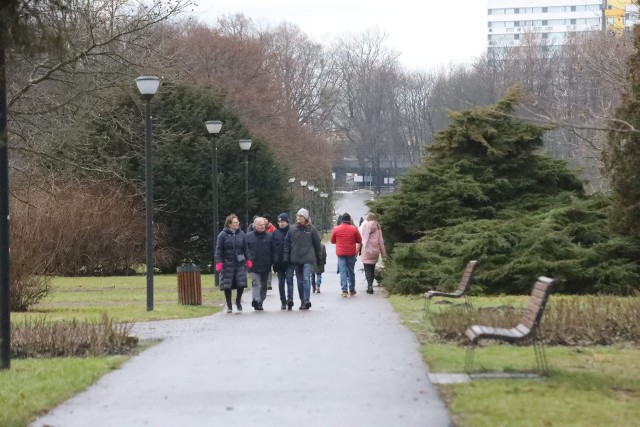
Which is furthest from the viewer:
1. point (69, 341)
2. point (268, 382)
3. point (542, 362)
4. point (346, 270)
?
point (346, 270)

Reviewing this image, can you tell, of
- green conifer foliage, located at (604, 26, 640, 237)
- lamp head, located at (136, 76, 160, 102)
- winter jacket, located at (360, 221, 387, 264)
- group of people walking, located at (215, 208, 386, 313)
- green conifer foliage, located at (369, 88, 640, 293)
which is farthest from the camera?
winter jacket, located at (360, 221, 387, 264)

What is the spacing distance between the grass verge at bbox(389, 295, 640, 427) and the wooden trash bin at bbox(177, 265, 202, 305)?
9.68 m

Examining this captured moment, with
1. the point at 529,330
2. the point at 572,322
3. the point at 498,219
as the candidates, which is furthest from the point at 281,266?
the point at 529,330

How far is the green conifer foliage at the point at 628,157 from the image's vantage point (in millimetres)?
21219

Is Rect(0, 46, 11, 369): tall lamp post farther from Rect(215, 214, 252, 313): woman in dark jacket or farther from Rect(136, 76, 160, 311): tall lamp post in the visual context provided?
Rect(136, 76, 160, 311): tall lamp post

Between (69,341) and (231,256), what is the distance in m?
7.76

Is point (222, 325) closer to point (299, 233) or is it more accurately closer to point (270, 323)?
point (270, 323)

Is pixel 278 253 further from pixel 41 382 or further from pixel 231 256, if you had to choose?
pixel 41 382

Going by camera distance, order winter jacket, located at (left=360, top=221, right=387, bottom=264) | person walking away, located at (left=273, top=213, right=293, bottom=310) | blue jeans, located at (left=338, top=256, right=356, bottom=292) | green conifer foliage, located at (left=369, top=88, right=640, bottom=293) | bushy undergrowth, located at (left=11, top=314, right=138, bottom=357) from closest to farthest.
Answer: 1. bushy undergrowth, located at (left=11, top=314, right=138, bottom=357)
2. person walking away, located at (left=273, top=213, right=293, bottom=310)
3. green conifer foliage, located at (left=369, top=88, right=640, bottom=293)
4. blue jeans, located at (left=338, top=256, right=356, bottom=292)
5. winter jacket, located at (left=360, top=221, right=387, bottom=264)

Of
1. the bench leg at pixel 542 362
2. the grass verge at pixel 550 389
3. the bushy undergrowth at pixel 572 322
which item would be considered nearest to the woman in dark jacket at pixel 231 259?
the bushy undergrowth at pixel 572 322

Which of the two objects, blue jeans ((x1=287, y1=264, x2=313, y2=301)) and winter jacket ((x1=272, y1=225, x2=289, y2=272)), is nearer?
blue jeans ((x1=287, y1=264, x2=313, y2=301))

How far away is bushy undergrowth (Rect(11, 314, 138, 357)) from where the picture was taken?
1500 centimetres

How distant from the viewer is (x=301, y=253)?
2264 cm

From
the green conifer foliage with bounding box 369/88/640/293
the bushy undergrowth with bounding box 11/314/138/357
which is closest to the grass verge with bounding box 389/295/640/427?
the bushy undergrowth with bounding box 11/314/138/357
